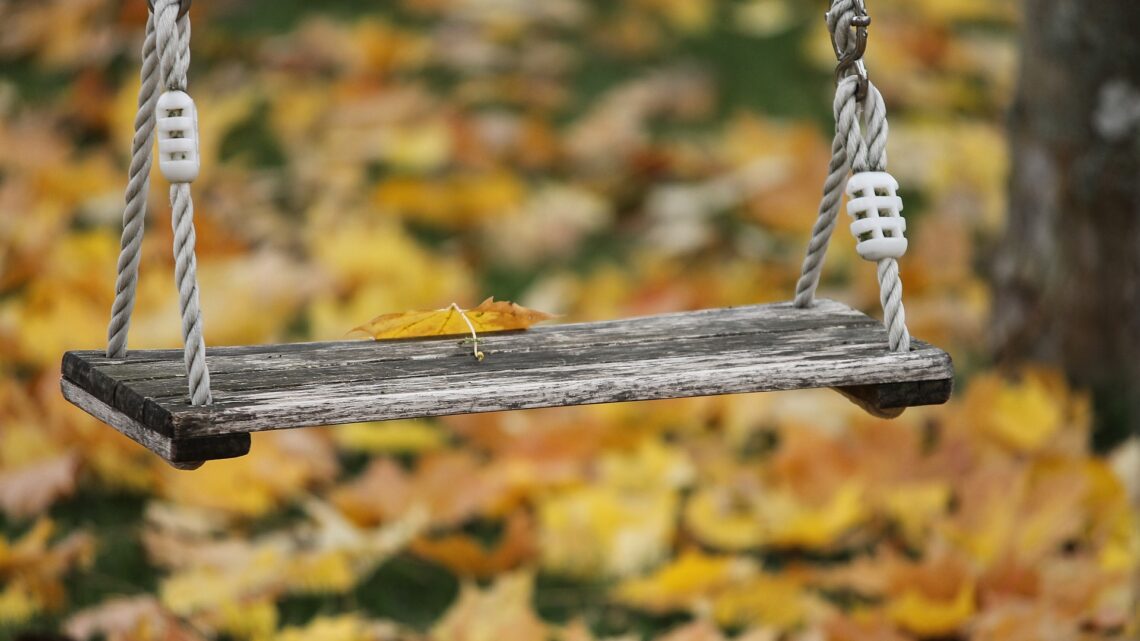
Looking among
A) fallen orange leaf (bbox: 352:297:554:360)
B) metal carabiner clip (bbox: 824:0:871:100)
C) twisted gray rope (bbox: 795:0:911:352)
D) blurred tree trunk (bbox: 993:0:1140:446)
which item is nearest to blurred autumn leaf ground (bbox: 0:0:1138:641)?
blurred tree trunk (bbox: 993:0:1140:446)

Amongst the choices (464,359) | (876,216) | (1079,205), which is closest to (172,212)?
(464,359)

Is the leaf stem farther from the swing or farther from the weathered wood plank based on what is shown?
the weathered wood plank

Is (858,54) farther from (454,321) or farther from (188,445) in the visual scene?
(188,445)

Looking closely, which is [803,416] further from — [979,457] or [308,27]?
[308,27]

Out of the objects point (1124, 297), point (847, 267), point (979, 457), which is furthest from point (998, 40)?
point (979, 457)

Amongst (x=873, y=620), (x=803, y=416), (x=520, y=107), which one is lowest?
(x=873, y=620)

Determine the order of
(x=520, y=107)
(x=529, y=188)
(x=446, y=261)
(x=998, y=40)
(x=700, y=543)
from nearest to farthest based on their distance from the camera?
(x=700, y=543), (x=446, y=261), (x=529, y=188), (x=520, y=107), (x=998, y=40)
